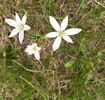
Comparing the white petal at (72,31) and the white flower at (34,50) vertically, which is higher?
the white petal at (72,31)

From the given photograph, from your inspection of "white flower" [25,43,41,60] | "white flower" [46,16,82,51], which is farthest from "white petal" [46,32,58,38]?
"white flower" [25,43,41,60]

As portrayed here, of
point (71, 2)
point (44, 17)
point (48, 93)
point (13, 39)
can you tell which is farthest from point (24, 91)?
point (71, 2)

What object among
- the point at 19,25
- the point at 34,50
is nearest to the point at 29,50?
the point at 34,50

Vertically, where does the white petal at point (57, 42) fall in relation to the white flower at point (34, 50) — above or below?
above

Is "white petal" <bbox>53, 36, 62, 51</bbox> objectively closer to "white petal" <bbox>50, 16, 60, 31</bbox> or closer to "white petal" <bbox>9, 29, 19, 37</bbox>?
"white petal" <bbox>50, 16, 60, 31</bbox>

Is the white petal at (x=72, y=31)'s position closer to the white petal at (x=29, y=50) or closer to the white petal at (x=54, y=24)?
the white petal at (x=54, y=24)

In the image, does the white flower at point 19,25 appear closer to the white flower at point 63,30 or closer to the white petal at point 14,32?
the white petal at point 14,32

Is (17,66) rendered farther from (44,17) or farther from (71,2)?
(71,2)

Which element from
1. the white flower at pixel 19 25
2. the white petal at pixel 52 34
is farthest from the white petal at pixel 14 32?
the white petal at pixel 52 34

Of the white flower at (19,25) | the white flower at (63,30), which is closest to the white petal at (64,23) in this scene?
the white flower at (63,30)
